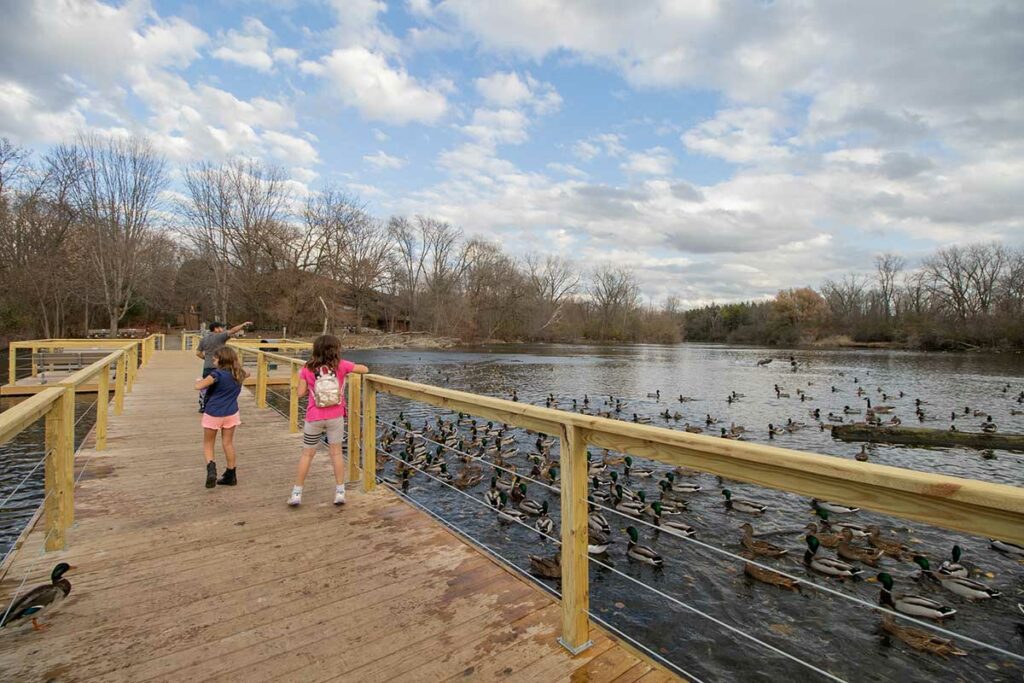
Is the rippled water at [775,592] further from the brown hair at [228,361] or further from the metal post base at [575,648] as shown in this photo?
the brown hair at [228,361]

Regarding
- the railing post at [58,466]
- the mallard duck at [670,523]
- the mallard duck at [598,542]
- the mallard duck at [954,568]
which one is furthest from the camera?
the mallard duck at [670,523]

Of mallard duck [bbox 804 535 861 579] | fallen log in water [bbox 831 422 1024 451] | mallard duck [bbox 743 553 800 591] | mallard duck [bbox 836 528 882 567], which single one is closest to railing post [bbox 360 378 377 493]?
mallard duck [bbox 743 553 800 591]

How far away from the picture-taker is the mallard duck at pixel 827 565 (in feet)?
19.7

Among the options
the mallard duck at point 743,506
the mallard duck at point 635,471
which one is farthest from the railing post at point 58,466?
the mallard duck at point 635,471

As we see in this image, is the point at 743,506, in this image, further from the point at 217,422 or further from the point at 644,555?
the point at 217,422

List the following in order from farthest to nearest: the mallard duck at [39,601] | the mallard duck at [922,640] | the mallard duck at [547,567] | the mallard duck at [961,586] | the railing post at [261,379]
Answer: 1. the railing post at [261,379]
2. the mallard duck at [961,586]
3. the mallard duck at [547,567]
4. the mallard duck at [922,640]
5. the mallard duck at [39,601]

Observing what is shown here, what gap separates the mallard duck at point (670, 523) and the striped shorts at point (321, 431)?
467cm

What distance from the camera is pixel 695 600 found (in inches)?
212

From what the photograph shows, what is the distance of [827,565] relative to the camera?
6141mm

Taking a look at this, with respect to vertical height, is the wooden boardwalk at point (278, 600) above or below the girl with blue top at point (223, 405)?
below

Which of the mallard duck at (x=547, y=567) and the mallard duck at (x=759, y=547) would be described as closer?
the mallard duck at (x=547, y=567)

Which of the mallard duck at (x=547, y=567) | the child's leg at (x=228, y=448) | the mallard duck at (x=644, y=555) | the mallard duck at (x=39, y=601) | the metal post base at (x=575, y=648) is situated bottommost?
the mallard duck at (x=644, y=555)

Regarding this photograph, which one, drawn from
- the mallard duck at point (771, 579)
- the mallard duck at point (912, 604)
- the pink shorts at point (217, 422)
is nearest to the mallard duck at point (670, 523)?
the mallard duck at point (771, 579)

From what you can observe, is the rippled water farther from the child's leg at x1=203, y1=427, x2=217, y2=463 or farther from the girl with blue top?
the child's leg at x1=203, y1=427, x2=217, y2=463
